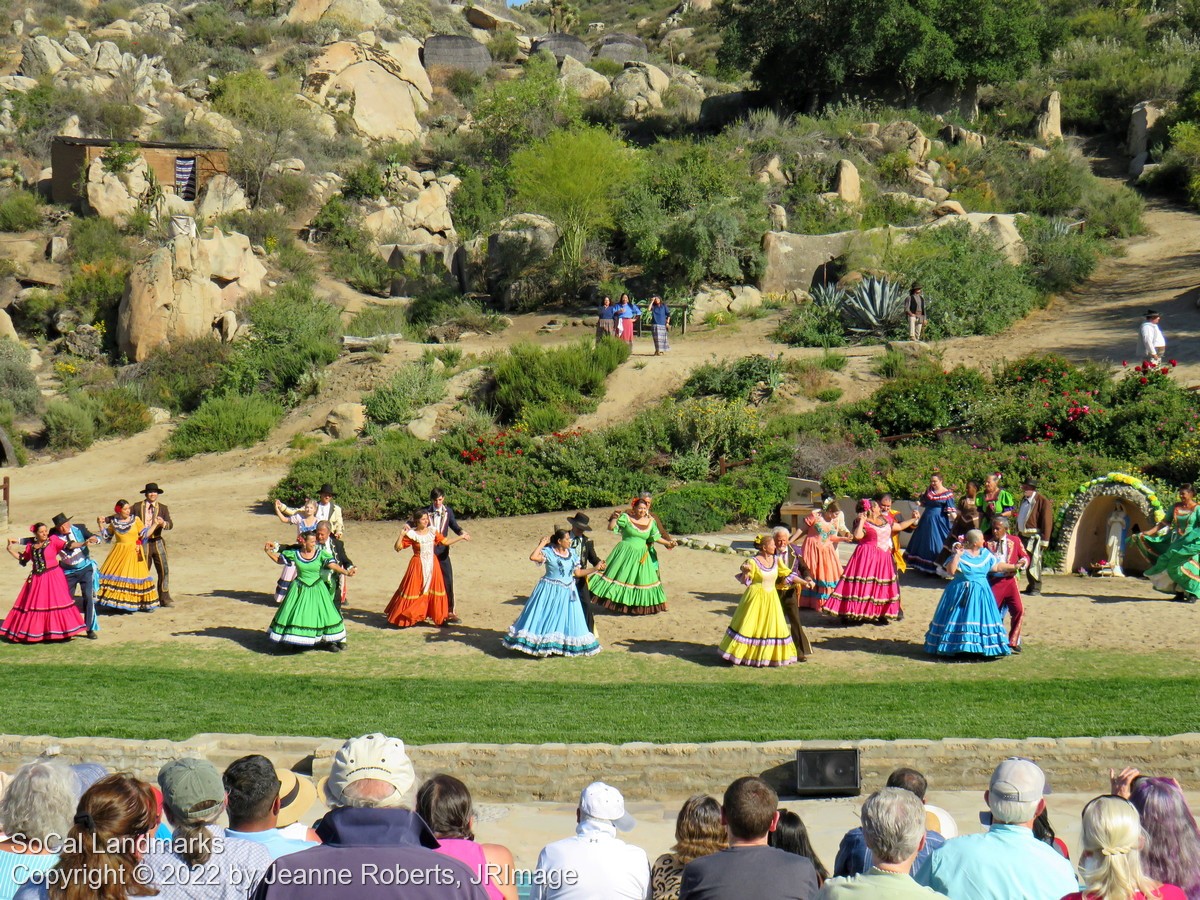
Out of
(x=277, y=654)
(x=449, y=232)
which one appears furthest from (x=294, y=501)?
(x=449, y=232)

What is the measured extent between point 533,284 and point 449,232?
9.68m

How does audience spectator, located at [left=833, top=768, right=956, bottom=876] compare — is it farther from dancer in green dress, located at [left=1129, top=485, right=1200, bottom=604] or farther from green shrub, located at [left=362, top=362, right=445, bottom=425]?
green shrub, located at [left=362, top=362, right=445, bottom=425]

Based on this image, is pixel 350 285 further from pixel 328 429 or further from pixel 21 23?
pixel 21 23

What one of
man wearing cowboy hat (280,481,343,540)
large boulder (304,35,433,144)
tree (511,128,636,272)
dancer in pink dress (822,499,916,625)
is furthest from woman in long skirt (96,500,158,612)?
large boulder (304,35,433,144)

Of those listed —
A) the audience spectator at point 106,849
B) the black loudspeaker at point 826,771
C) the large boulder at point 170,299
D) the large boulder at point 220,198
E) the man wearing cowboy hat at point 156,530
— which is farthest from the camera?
the large boulder at point 220,198

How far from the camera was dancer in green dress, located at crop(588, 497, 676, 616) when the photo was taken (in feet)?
50.4

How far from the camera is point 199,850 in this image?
4672 mm

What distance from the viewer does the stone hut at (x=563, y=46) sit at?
67.1m

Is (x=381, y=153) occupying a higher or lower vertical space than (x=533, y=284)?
higher

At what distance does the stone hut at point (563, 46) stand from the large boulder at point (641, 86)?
6086 mm

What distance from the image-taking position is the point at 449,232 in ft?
150

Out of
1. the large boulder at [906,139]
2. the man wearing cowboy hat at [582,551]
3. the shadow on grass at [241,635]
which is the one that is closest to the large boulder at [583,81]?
the large boulder at [906,139]

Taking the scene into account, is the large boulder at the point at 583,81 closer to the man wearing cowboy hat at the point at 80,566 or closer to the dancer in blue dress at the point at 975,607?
the man wearing cowboy hat at the point at 80,566

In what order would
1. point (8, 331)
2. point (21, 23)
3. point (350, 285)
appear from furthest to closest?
1. point (21, 23)
2. point (350, 285)
3. point (8, 331)
